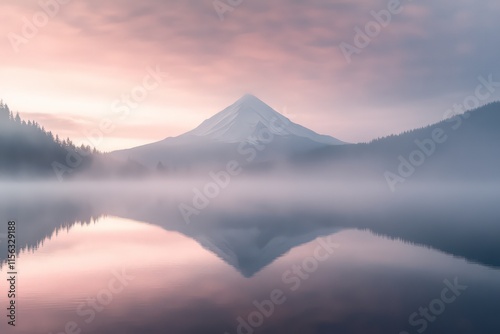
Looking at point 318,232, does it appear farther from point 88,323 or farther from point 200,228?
point 88,323

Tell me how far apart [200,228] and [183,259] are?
83.7 ft

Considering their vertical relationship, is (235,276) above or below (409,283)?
above

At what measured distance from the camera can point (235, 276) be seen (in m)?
34.7

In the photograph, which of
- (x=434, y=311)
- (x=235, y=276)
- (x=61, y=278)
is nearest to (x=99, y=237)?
(x=61, y=278)

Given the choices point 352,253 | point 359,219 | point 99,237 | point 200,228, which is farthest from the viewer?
point 359,219

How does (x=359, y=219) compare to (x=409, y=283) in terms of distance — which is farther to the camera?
(x=359, y=219)

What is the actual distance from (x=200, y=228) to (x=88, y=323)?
43.6m

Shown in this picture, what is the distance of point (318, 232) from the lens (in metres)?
60.5

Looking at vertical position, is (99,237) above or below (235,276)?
above

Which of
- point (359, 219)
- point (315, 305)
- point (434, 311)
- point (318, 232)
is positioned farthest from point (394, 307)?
point (359, 219)

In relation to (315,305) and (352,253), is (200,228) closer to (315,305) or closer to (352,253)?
(352,253)

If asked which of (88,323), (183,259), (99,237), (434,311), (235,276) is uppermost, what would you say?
(99,237)

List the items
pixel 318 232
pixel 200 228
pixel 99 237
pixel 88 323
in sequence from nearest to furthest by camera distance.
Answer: pixel 88 323
pixel 99 237
pixel 318 232
pixel 200 228

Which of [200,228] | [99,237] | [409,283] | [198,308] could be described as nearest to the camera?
[198,308]
